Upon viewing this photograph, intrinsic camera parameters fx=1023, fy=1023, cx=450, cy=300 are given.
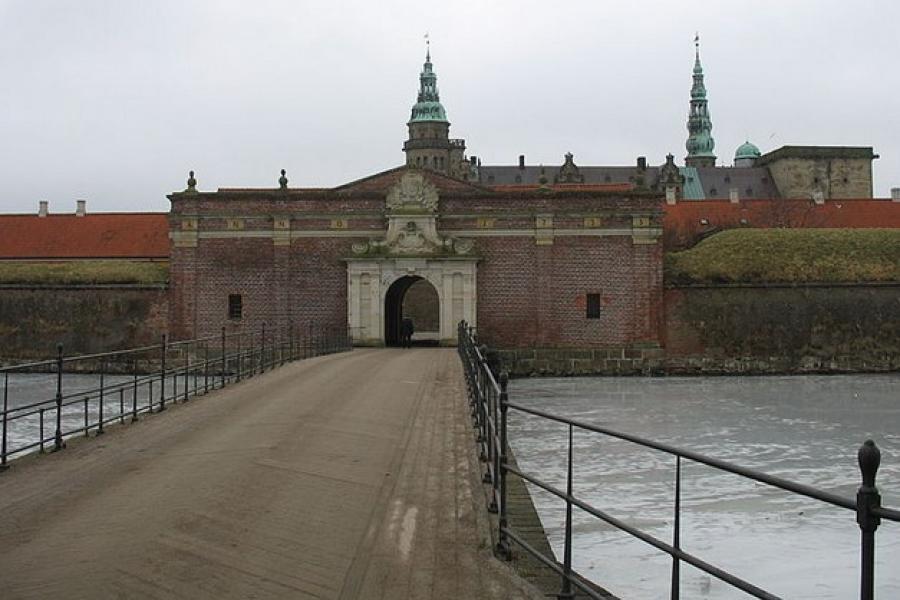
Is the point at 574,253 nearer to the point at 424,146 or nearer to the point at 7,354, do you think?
the point at 7,354

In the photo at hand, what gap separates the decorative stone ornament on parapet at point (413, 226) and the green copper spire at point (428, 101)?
202 feet

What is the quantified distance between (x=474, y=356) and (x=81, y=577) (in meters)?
8.59

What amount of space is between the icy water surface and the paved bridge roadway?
1.88 meters

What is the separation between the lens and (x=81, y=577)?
18.2 feet

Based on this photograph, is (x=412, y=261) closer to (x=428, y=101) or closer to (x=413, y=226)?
(x=413, y=226)

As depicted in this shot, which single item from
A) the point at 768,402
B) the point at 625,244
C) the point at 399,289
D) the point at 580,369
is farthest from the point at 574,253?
the point at 768,402

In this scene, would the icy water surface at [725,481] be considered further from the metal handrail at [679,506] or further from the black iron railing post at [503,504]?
the black iron railing post at [503,504]

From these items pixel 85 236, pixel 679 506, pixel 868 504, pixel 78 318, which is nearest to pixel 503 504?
pixel 679 506

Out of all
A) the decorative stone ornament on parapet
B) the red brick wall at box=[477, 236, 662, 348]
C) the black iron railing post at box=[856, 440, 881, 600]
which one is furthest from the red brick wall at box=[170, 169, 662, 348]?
the black iron railing post at box=[856, 440, 881, 600]

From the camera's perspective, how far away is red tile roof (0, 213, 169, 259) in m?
44.3

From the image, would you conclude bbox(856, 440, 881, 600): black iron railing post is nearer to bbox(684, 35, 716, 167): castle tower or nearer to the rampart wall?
the rampart wall

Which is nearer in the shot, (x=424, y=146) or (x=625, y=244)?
(x=625, y=244)

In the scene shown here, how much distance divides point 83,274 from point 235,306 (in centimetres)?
537

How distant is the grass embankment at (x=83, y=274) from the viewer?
1307 inches
